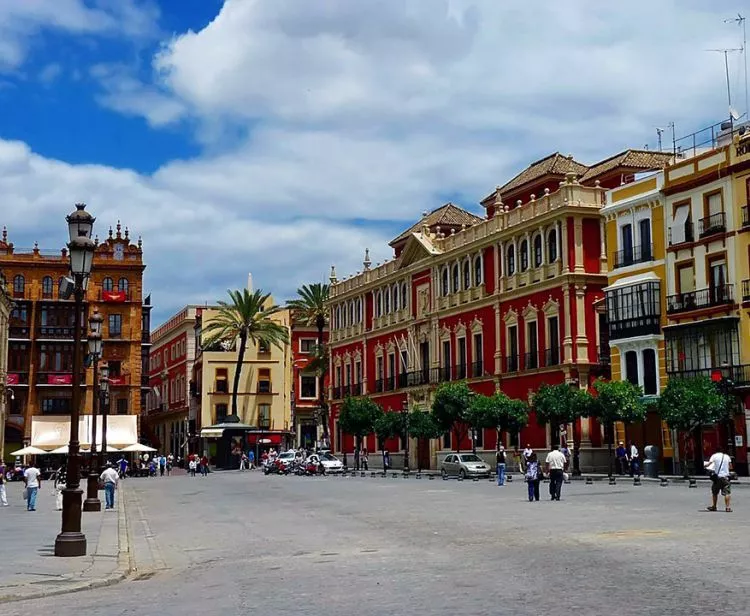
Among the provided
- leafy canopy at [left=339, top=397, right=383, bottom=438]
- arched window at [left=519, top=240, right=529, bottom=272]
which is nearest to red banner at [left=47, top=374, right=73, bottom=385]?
leafy canopy at [left=339, top=397, right=383, bottom=438]

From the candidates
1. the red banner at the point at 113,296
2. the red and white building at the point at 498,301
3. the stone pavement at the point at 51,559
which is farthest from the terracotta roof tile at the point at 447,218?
the stone pavement at the point at 51,559

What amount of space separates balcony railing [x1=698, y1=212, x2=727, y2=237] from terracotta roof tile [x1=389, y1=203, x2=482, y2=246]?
26.9 meters

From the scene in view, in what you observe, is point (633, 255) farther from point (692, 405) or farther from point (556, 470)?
point (556, 470)

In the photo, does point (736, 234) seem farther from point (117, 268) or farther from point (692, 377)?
point (117, 268)

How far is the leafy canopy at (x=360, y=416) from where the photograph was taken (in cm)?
7031

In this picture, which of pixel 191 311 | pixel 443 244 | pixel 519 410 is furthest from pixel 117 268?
pixel 519 410

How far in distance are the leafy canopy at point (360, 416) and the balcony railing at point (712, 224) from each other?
28.4 metres

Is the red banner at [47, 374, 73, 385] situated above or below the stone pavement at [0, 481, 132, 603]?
above

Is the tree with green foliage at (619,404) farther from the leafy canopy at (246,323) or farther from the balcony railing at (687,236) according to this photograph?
the leafy canopy at (246,323)

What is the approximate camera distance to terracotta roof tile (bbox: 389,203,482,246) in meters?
73.8

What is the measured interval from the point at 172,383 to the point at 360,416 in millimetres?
47621

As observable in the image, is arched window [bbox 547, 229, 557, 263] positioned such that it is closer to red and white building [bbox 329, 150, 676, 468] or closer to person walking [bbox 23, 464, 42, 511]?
red and white building [bbox 329, 150, 676, 468]

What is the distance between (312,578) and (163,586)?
190cm

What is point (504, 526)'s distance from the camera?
840 inches
